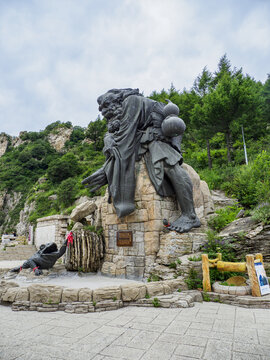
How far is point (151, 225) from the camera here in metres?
5.95

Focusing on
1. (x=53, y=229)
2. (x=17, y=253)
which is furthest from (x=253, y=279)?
(x=17, y=253)

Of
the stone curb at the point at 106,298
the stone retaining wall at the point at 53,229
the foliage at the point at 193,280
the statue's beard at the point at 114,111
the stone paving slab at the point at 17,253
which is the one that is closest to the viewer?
the stone curb at the point at 106,298

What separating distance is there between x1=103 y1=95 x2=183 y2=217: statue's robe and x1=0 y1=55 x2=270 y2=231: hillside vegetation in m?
2.44

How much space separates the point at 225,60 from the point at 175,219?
27565 millimetres

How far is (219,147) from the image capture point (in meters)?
22.8

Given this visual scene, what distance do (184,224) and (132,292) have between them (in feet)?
7.62

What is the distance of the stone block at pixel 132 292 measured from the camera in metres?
4.10

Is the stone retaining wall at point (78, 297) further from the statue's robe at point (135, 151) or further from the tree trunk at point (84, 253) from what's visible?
the statue's robe at point (135, 151)

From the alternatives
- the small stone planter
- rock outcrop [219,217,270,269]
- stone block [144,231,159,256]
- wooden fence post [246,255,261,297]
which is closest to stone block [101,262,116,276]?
stone block [144,231,159,256]

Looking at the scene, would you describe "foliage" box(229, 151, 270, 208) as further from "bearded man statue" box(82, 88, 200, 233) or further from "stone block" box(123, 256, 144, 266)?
"stone block" box(123, 256, 144, 266)

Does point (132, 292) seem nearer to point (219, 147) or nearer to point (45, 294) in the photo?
point (45, 294)

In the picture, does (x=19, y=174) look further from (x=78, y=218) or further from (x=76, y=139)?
(x=78, y=218)

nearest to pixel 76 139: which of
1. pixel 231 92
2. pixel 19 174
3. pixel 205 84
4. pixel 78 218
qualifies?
pixel 19 174

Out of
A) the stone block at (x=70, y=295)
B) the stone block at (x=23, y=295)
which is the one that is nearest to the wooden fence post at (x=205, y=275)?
the stone block at (x=70, y=295)
